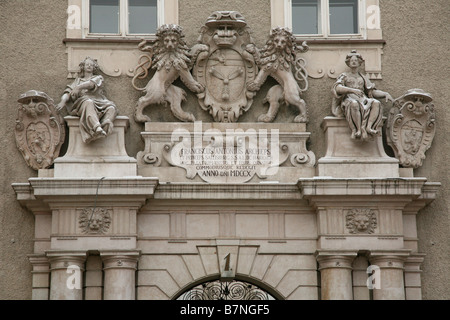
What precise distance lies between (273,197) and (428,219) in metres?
2.40

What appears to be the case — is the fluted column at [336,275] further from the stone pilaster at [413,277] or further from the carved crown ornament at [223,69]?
the carved crown ornament at [223,69]

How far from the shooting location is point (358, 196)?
17469 mm

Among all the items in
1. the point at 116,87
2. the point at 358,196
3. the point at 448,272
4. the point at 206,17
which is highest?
the point at 206,17

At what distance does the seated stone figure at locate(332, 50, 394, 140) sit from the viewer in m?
17.6

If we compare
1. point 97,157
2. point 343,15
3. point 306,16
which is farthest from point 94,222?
point 343,15

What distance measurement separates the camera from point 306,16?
738 inches

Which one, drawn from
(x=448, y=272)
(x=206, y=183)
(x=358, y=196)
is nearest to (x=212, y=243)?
(x=206, y=183)

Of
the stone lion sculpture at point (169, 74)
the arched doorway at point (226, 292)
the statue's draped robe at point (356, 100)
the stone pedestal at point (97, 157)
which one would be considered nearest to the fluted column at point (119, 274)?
the arched doorway at point (226, 292)

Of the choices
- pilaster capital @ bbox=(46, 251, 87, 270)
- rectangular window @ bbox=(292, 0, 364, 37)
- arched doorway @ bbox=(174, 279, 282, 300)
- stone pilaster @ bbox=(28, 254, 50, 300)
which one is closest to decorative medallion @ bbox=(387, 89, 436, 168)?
rectangular window @ bbox=(292, 0, 364, 37)

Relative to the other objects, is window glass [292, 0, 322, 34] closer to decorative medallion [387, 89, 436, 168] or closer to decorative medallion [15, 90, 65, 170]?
decorative medallion [387, 89, 436, 168]

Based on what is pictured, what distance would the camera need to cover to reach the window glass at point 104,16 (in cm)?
1858

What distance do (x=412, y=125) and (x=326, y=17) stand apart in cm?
221

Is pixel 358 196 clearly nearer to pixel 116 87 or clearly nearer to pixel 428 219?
pixel 428 219

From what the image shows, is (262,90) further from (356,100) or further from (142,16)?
(142,16)
